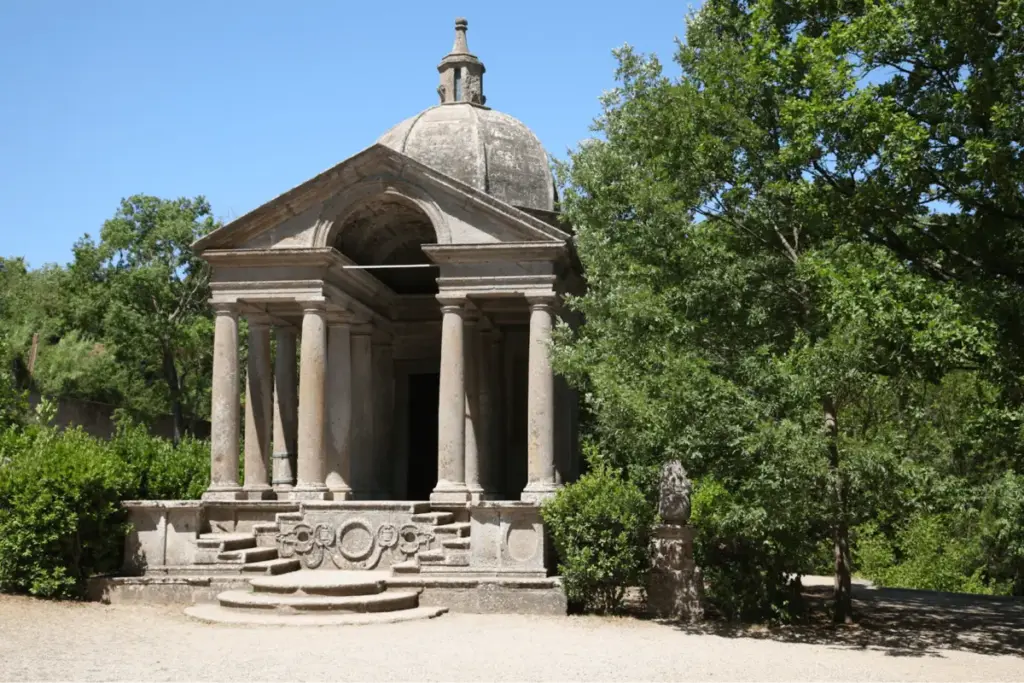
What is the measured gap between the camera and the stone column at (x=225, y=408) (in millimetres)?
18844

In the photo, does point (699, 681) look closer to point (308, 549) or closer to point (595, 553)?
point (595, 553)

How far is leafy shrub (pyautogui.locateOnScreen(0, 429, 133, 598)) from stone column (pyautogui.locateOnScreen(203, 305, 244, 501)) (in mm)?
2158

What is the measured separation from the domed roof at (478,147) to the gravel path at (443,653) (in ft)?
32.8

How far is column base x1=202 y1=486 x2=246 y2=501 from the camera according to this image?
1858 centimetres

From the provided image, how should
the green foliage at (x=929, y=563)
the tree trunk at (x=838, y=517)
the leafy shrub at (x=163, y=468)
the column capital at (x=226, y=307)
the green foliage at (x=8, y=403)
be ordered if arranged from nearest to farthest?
the tree trunk at (x=838, y=517)
the column capital at (x=226, y=307)
the leafy shrub at (x=163, y=468)
the green foliage at (x=8, y=403)
the green foliage at (x=929, y=563)

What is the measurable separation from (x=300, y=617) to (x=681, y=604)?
5.36 meters

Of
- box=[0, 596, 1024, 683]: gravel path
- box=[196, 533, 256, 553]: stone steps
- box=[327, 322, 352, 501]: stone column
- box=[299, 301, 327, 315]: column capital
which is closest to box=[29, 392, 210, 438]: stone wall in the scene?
box=[327, 322, 352, 501]: stone column

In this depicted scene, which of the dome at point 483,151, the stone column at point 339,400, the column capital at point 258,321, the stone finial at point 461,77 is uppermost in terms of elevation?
the stone finial at point 461,77

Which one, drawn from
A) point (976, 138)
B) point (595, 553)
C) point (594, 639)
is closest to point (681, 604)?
point (595, 553)

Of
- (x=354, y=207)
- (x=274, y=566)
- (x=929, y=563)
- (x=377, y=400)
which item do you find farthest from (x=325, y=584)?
(x=929, y=563)

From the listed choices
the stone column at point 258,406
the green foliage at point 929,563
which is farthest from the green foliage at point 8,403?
the green foliage at point 929,563

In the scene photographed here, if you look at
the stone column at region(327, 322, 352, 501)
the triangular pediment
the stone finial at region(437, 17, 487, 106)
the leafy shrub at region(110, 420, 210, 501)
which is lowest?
the leafy shrub at region(110, 420, 210, 501)

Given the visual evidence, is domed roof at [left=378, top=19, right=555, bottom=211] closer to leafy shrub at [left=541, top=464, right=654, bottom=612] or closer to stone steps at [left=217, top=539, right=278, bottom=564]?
leafy shrub at [left=541, top=464, right=654, bottom=612]

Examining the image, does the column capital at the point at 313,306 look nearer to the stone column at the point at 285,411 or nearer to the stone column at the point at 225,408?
the stone column at the point at 225,408
